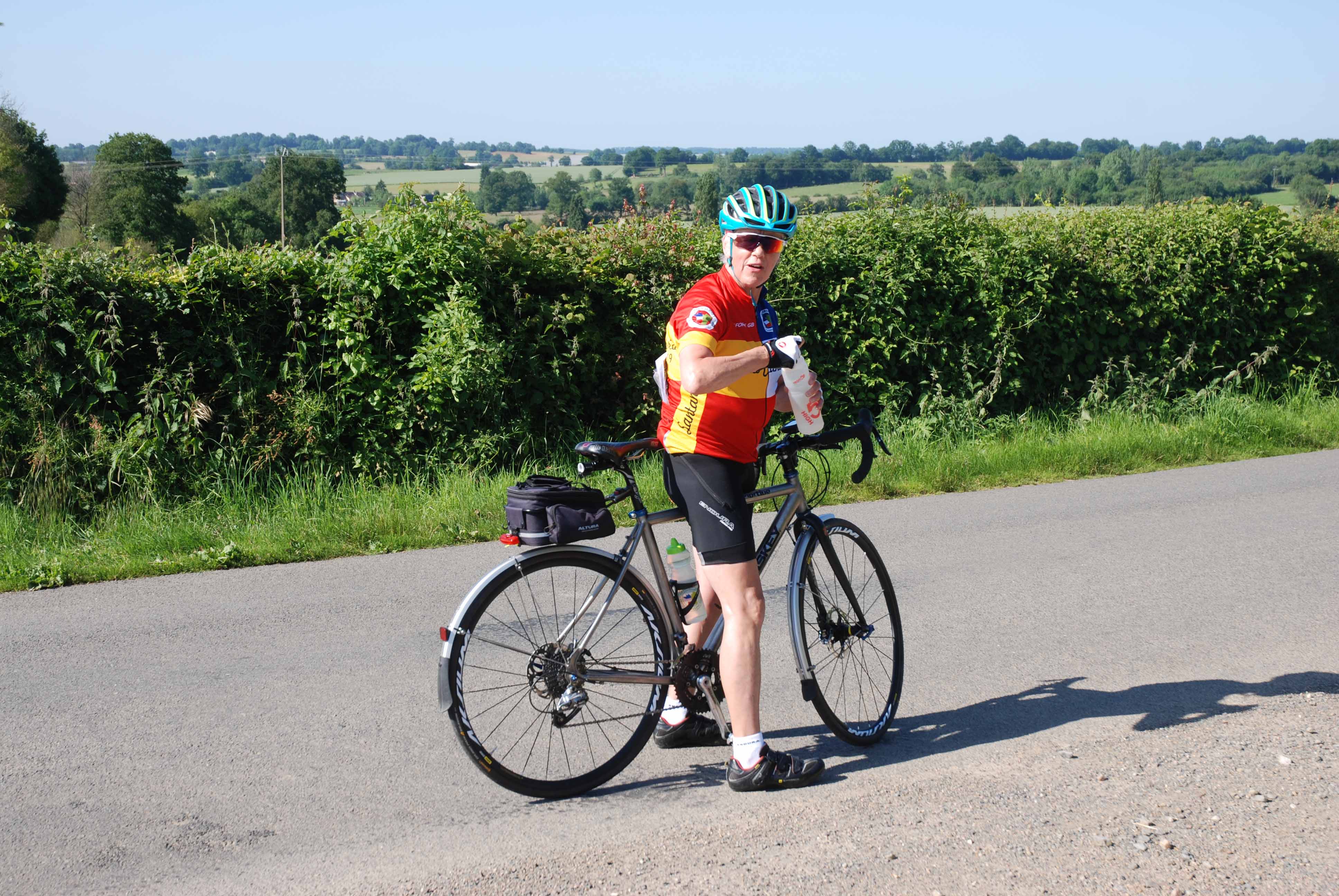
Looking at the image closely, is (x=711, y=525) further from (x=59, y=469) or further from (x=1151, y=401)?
(x=1151, y=401)

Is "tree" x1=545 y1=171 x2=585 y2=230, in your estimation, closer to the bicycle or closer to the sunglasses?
the bicycle

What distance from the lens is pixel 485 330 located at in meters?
8.90

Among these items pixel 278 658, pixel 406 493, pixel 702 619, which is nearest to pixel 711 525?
pixel 702 619

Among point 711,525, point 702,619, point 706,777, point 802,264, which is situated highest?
point 802,264

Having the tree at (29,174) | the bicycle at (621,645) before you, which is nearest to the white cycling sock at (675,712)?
the bicycle at (621,645)

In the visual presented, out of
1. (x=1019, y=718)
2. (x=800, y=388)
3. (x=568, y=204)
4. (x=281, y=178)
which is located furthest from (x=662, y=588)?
(x=281, y=178)

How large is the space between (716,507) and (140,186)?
64.5 metres

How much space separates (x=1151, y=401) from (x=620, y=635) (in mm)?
9679

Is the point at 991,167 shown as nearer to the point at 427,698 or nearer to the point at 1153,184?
the point at 1153,184

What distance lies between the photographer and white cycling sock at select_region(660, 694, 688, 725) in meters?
4.32

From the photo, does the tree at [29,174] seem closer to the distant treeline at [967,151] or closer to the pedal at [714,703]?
the distant treeline at [967,151]

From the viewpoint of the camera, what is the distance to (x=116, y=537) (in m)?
7.14

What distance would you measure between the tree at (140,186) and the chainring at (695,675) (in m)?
45.0

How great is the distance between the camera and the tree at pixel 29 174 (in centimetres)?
5441
